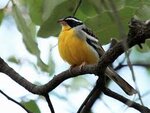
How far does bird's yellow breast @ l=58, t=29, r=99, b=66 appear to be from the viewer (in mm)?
3330

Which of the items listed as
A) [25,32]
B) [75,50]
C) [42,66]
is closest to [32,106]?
[42,66]

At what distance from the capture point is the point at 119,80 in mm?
3168

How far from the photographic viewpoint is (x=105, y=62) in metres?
2.02

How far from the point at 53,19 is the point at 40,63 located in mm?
243

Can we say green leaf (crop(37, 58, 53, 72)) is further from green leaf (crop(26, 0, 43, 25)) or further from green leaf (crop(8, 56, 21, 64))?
green leaf (crop(8, 56, 21, 64))

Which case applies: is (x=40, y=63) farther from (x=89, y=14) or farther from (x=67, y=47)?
(x=67, y=47)

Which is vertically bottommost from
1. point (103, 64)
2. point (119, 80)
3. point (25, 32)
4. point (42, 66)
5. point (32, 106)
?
point (119, 80)

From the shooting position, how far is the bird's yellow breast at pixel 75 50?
3.33 meters

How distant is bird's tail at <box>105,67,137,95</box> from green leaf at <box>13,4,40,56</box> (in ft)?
2.49

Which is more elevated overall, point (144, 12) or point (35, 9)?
point (35, 9)

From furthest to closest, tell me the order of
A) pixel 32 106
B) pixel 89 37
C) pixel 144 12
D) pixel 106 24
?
1. pixel 89 37
2. pixel 32 106
3. pixel 106 24
4. pixel 144 12

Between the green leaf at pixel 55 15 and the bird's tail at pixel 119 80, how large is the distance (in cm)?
66

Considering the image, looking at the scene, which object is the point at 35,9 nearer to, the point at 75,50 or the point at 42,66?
the point at 42,66

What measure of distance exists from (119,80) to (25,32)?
3.22ft
